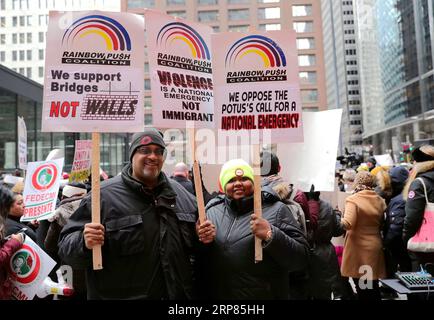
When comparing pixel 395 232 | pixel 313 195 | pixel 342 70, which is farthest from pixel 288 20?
pixel 342 70

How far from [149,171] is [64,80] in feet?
2.75

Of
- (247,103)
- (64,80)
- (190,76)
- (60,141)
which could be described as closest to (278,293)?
(247,103)

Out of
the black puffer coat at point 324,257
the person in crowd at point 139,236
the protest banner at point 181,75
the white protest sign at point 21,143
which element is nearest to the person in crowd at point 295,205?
the black puffer coat at point 324,257

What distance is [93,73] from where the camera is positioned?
2934 millimetres

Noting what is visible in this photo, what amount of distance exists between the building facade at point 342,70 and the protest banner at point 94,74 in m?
133

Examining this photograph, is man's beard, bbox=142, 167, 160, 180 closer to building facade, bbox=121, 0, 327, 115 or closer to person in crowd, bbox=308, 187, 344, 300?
person in crowd, bbox=308, 187, 344, 300

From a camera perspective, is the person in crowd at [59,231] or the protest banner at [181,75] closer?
the protest banner at [181,75]

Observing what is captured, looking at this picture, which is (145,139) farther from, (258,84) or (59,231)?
(59,231)

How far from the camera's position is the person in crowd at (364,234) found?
17.2ft

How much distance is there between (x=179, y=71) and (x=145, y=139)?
1.86ft

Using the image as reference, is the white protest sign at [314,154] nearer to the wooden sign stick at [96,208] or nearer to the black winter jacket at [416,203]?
the black winter jacket at [416,203]
